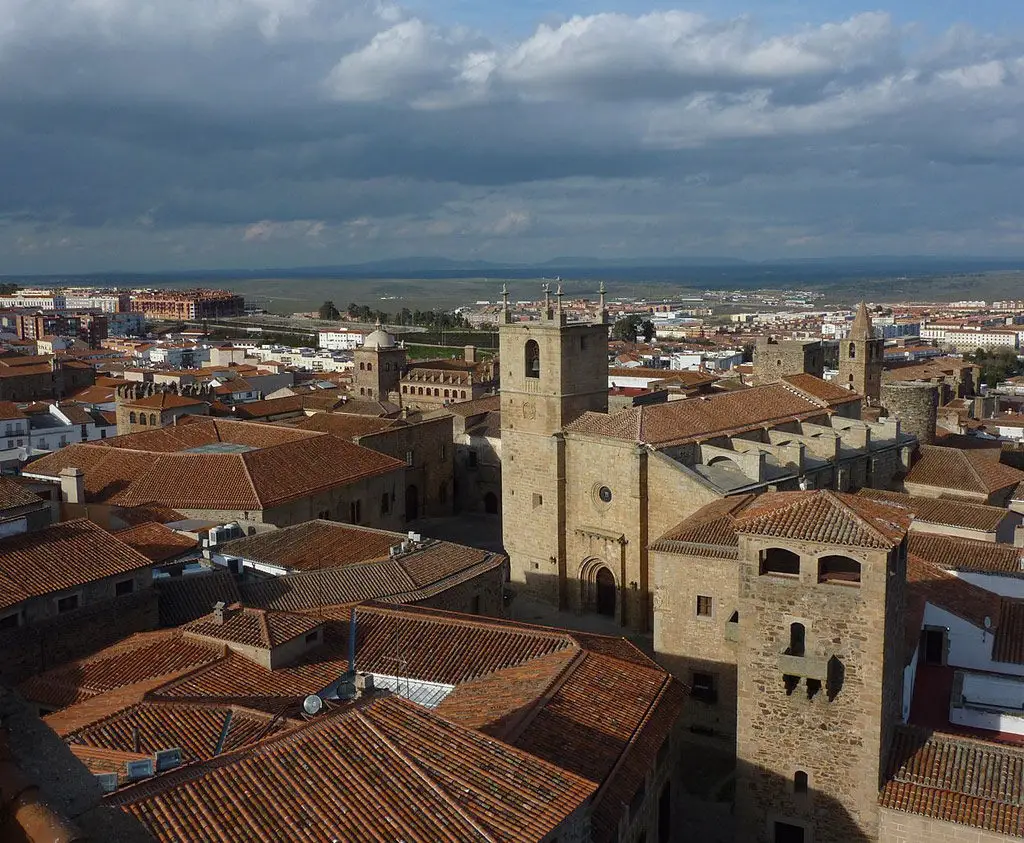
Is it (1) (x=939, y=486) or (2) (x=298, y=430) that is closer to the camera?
(1) (x=939, y=486)

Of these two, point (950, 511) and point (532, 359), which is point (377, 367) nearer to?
point (532, 359)

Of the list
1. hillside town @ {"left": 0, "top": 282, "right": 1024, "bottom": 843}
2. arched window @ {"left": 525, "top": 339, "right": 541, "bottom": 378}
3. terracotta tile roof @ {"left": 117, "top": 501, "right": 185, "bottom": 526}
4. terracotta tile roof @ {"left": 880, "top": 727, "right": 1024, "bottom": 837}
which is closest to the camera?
hillside town @ {"left": 0, "top": 282, "right": 1024, "bottom": 843}

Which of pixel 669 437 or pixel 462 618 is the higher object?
pixel 669 437

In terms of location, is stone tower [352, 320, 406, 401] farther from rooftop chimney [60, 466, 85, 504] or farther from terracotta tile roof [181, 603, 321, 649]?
terracotta tile roof [181, 603, 321, 649]

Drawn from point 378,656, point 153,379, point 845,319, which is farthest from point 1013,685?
point 845,319

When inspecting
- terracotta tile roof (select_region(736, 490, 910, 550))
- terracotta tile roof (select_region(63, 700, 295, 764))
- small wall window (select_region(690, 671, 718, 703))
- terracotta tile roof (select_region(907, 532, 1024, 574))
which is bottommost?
small wall window (select_region(690, 671, 718, 703))

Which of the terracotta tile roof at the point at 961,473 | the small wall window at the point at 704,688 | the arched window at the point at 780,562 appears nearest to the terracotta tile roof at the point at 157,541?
the small wall window at the point at 704,688

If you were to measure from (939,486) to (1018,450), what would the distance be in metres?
10.6

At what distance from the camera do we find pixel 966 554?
79.7 ft

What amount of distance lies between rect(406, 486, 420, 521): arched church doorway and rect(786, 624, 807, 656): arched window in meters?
27.3

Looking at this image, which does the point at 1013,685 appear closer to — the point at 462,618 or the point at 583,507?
the point at 462,618

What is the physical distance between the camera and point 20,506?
2302cm

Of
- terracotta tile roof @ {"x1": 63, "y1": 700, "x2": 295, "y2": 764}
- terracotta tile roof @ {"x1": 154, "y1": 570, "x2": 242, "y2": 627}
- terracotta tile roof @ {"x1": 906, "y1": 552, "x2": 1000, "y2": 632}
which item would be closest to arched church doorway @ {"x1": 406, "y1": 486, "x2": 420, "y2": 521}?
terracotta tile roof @ {"x1": 154, "y1": 570, "x2": 242, "y2": 627}

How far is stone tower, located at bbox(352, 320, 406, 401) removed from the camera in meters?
60.4
